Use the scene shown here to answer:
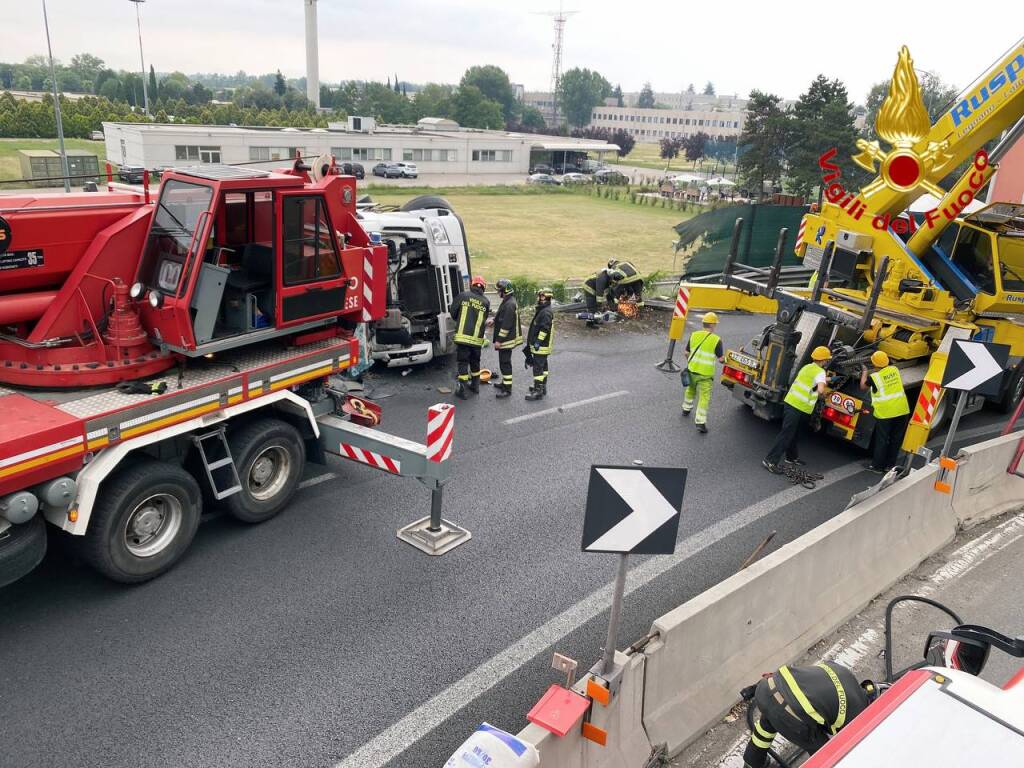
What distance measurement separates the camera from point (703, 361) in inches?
365

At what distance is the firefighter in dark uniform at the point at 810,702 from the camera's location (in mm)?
3463

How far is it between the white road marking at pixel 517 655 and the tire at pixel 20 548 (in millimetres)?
2469

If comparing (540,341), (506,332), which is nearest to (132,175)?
(506,332)

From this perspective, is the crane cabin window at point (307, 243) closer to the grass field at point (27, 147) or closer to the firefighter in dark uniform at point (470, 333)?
the firefighter in dark uniform at point (470, 333)

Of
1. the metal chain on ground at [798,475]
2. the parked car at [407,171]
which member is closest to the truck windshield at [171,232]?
the metal chain on ground at [798,475]

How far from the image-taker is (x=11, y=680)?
476cm

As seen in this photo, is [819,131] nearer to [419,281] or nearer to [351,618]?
[419,281]

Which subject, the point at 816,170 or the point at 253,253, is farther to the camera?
the point at 816,170

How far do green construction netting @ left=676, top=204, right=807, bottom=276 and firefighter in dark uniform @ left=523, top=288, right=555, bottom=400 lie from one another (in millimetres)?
9412

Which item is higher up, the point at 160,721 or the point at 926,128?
the point at 926,128

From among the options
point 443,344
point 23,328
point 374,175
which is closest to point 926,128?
point 443,344

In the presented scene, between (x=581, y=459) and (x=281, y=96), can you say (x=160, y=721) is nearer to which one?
(x=581, y=459)

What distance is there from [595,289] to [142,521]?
10080 millimetres

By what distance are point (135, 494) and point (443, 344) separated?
608 cm
